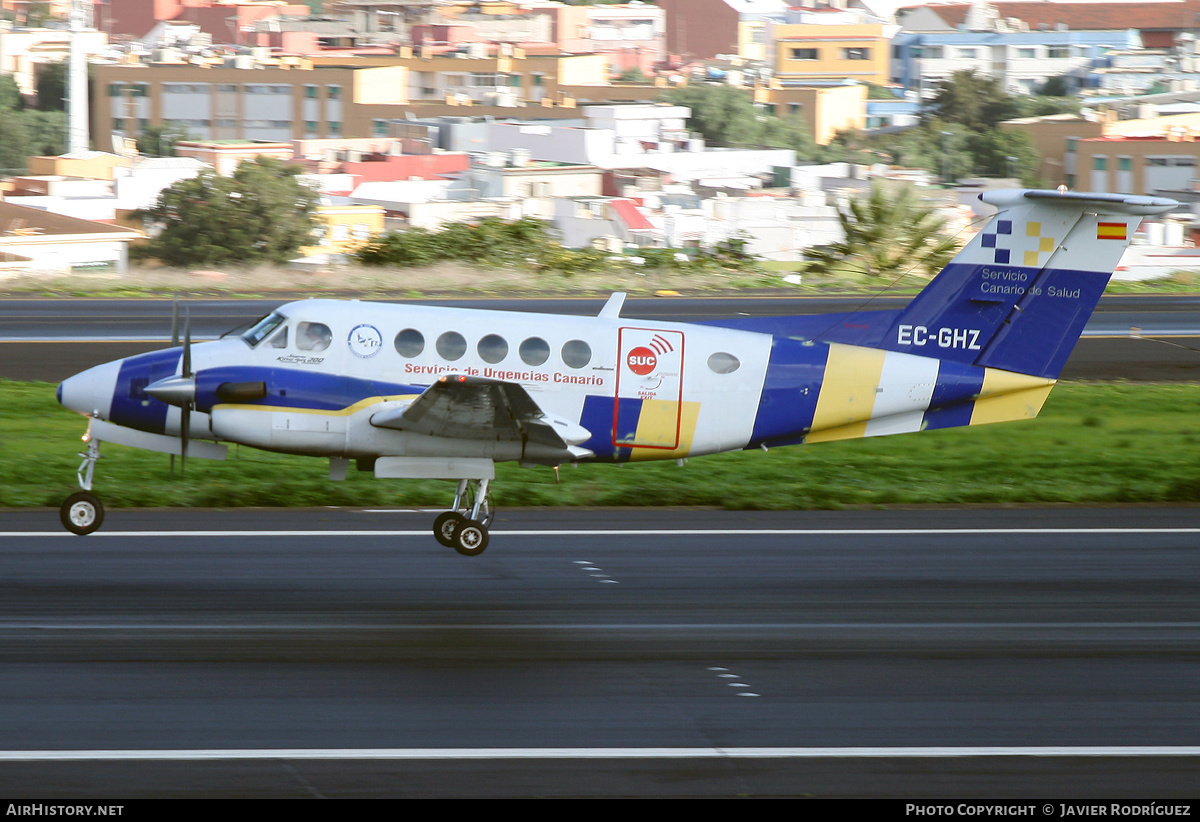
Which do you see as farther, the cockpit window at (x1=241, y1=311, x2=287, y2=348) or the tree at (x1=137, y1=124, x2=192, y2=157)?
the tree at (x1=137, y1=124, x2=192, y2=157)

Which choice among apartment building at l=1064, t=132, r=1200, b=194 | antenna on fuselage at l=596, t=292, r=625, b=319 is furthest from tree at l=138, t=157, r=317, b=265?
apartment building at l=1064, t=132, r=1200, b=194

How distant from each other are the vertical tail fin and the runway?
7.17ft

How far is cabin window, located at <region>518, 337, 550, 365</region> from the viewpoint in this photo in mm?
13031

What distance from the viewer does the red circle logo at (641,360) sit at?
13.2 m

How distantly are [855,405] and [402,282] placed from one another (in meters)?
22.4

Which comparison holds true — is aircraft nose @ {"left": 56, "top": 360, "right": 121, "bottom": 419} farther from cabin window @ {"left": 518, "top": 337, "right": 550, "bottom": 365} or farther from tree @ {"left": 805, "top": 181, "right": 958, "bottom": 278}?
tree @ {"left": 805, "top": 181, "right": 958, "bottom": 278}

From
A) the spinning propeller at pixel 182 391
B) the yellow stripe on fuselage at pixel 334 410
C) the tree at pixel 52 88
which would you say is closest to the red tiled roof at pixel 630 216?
the yellow stripe on fuselage at pixel 334 410

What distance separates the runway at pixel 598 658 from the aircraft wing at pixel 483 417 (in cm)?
138

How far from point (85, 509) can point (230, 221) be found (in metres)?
36.7

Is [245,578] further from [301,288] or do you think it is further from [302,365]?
[301,288]

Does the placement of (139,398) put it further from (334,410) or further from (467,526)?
(467,526)

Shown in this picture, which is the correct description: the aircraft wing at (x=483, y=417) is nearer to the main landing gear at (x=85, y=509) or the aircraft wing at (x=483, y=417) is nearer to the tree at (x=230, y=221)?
the main landing gear at (x=85, y=509)

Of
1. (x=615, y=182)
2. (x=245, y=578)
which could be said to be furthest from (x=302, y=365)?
(x=615, y=182)

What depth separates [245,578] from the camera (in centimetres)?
1270
